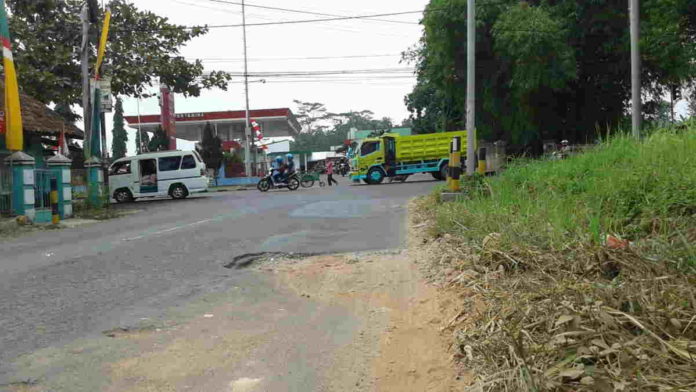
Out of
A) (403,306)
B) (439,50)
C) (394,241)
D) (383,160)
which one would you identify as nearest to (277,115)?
(383,160)

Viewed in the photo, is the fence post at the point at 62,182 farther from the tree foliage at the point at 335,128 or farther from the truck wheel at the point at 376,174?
the tree foliage at the point at 335,128

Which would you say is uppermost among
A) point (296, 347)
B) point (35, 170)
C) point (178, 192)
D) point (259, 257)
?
point (35, 170)

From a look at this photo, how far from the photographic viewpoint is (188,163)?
21.7 m

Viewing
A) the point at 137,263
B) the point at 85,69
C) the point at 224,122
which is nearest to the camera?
the point at 137,263

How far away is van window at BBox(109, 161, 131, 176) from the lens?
21.8 m

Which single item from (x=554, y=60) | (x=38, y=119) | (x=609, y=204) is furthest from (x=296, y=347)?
(x=554, y=60)

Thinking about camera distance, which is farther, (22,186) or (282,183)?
(282,183)

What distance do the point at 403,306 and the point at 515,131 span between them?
19155mm

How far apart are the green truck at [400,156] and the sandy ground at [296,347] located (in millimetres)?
20429

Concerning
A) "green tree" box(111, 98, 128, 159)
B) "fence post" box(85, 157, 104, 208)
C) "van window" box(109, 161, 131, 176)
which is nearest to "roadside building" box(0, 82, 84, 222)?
"fence post" box(85, 157, 104, 208)

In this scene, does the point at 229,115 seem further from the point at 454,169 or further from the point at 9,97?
the point at 454,169

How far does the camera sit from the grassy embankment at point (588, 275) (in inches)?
92.4

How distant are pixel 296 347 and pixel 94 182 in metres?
15.6

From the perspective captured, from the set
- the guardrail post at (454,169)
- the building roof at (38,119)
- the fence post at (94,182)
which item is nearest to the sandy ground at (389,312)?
the guardrail post at (454,169)
